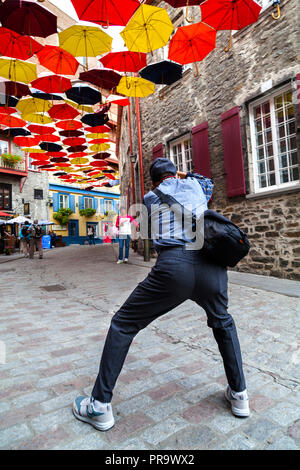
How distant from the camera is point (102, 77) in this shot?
7629 mm

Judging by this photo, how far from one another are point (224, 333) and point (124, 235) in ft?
24.7

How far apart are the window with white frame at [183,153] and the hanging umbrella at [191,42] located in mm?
2393

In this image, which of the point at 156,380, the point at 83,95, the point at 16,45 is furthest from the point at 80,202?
the point at 156,380

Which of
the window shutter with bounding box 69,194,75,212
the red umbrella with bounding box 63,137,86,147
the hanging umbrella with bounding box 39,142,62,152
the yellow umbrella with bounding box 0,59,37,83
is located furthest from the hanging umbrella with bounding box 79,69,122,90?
the window shutter with bounding box 69,194,75,212

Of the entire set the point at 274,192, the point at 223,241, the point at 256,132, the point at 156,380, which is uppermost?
the point at 256,132

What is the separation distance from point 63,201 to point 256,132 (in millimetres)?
26264

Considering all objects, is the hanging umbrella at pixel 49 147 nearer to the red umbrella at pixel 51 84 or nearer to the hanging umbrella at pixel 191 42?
the red umbrella at pixel 51 84

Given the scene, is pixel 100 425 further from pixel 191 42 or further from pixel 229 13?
pixel 191 42

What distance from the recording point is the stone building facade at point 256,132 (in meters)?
5.91

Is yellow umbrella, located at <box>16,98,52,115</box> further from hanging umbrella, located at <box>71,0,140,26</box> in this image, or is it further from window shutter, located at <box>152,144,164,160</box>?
hanging umbrella, located at <box>71,0,140,26</box>

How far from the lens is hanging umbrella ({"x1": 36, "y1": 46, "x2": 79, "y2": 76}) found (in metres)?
6.93

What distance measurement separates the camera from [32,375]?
2291mm
